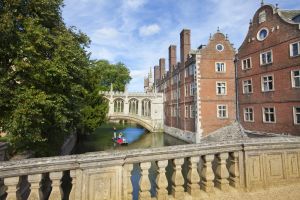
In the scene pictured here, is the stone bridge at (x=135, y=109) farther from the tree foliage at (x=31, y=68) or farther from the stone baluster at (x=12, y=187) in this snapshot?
the stone baluster at (x=12, y=187)

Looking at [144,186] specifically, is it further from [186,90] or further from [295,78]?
[186,90]

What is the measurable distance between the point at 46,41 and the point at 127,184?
775cm

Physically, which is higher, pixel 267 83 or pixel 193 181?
pixel 267 83

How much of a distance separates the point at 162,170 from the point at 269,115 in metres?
20.4

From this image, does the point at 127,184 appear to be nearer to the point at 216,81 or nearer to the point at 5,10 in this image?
the point at 5,10

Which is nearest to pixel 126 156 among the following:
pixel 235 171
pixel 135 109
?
pixel 235 171

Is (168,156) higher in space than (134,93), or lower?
lower

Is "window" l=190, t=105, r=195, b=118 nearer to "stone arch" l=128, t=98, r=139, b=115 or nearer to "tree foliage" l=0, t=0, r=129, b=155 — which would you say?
"stone arch" l=128, t=98, r=139, b=115

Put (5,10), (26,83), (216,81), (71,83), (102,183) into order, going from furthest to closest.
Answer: (216,81)
(71,83)
(26,83)
(5,10)
(102,183)

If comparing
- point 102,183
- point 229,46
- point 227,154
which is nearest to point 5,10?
point 102,183

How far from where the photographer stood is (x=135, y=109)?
155 ft

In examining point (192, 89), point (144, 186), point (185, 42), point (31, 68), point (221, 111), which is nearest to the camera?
point (144, 186)

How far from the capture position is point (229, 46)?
88.9 ft

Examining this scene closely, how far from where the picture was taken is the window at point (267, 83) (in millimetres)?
20875
